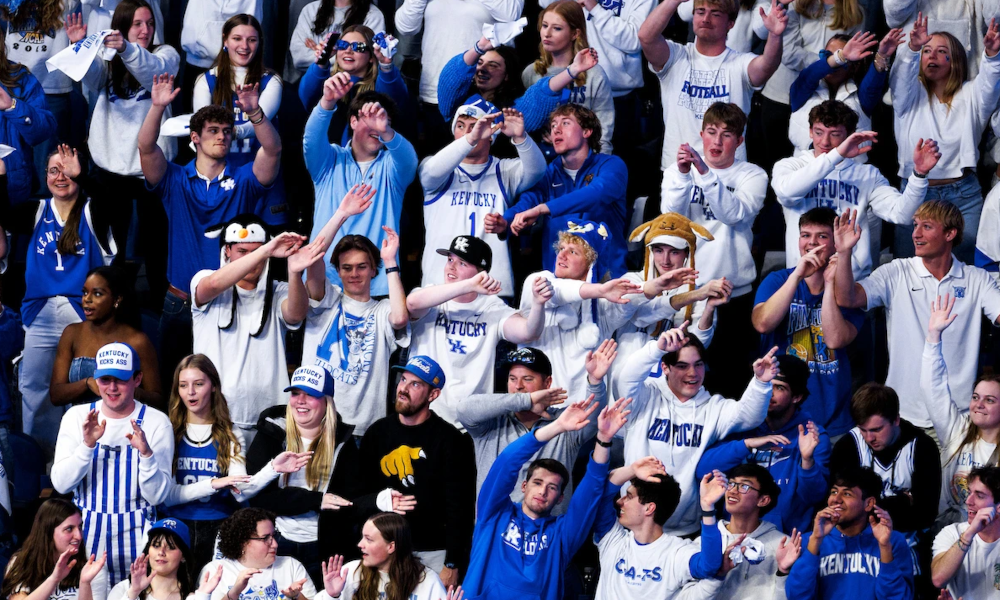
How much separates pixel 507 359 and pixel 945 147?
339 centimetres

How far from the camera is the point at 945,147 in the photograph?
1041 centimetres

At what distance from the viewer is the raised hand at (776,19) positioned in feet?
33.5

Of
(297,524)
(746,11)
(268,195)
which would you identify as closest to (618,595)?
(297,524)

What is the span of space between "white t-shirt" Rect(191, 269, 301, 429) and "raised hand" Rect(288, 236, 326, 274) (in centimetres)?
40

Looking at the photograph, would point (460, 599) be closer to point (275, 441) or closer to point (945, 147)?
point (275, 441)

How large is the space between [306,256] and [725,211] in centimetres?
248

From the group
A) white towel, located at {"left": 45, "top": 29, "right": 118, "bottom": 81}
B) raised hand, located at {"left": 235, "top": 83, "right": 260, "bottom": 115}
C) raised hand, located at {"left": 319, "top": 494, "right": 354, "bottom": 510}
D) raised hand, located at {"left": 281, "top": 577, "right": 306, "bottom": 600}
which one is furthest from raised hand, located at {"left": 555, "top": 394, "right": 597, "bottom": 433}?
white towel, located at {"left": 45, "top": 29, "right": 118, "bottom": 81}

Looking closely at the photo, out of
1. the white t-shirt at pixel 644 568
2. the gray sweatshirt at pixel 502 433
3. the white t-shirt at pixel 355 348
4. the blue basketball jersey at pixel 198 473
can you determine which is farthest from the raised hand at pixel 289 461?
the white t-shirt at pixel 644 568

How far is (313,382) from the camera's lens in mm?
8562

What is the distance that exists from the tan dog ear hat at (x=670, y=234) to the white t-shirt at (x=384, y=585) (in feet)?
7.22

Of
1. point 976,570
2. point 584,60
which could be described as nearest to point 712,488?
point 976,570

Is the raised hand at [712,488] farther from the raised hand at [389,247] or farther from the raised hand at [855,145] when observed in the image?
the raised hand at [855,145]

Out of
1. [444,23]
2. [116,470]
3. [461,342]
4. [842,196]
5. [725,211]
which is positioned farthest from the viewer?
[444,23]

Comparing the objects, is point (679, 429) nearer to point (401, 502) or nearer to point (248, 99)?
point (401, 502)
